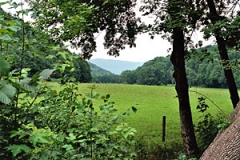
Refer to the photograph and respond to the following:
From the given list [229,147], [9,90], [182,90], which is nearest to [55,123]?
[9,90]

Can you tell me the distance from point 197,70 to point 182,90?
4787mm

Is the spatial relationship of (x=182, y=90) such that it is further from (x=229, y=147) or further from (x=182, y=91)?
(x=229, y=147)

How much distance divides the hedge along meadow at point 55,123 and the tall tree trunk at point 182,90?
502cm

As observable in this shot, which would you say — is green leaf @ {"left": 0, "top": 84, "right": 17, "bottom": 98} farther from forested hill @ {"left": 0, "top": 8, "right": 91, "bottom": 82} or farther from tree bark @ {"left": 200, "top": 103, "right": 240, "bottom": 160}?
tree bark @ {"left": 200, "top": 103, "right": 240, "bottom": 160}

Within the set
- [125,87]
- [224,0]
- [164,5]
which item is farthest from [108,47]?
[125,87]

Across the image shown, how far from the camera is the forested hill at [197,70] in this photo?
6.40 meters

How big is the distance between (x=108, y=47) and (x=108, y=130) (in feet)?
21.2

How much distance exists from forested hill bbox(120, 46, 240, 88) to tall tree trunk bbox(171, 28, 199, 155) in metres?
0.29

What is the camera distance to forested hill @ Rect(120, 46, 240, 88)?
6.40 m

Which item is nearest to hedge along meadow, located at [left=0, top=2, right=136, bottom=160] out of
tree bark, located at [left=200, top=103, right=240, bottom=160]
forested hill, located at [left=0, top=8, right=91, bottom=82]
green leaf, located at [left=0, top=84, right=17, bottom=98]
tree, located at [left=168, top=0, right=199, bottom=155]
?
forested hill, located at [left=0, top=8, right=91, bottom=82]

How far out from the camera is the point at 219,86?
17.2 m

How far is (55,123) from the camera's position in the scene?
243cm

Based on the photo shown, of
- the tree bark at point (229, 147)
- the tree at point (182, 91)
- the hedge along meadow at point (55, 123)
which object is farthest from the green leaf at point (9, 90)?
the tree at point (182, 91)

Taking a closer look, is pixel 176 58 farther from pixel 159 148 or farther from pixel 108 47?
pixel 159 148
